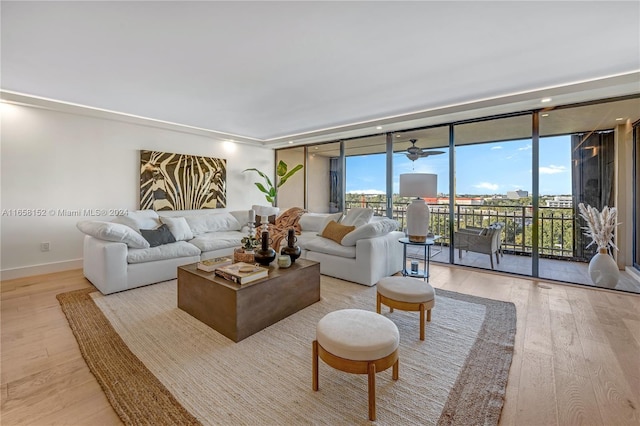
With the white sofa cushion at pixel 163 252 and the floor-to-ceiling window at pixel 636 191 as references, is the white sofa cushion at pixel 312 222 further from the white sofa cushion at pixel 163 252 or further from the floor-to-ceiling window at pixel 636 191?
the floor-to-ceiling window at pixel 636 191

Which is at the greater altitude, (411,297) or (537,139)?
(537,139)

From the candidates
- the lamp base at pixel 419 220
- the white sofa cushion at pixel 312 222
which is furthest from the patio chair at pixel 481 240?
the white sofa cushion at pixel 312 222

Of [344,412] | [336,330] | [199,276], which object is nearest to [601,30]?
[336,330]

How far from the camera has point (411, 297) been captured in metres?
2.25

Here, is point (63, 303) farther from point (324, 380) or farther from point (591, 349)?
point (591, 349)

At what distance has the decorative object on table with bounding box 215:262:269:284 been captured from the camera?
7.45 ft

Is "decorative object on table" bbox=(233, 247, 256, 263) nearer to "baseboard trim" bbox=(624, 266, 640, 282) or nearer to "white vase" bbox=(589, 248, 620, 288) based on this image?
"white vase" bbox=(589, 248, 620, 288)

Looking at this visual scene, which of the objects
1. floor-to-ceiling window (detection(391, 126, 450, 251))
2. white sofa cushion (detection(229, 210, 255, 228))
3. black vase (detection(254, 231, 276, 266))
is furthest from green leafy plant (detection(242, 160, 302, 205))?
black vase (detection(254, 231, 276, 266))

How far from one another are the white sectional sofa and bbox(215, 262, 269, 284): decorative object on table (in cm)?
150

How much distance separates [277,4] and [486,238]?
4.27 meters

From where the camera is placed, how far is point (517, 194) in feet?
13.5

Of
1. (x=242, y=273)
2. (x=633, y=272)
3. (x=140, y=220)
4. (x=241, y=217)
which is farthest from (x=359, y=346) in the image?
(x=633, y=272)

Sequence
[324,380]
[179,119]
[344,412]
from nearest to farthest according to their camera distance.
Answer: [344,412] < [324,380] < [179,119]

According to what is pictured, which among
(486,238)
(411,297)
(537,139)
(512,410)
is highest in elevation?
(537,139)
